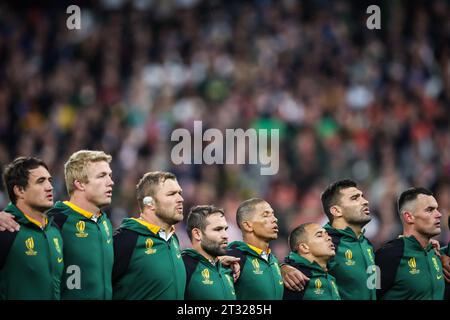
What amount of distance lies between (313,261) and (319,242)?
145mm

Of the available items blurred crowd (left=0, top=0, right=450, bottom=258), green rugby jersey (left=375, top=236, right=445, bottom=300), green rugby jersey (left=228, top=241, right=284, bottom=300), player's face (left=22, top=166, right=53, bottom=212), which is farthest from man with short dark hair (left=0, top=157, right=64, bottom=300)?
blurred crowd (left=0, top=0, right=450, bottom=258)

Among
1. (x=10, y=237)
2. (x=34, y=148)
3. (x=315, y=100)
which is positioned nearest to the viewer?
(x=10, y=237)

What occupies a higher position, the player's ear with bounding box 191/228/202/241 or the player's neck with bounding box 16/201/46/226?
the player's neck with bounding box 16/201/46/226

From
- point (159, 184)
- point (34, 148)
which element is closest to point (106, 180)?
point (159, 184)

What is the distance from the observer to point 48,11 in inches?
659

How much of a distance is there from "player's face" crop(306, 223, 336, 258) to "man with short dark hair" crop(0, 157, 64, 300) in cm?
185

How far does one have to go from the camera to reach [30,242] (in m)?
6.85

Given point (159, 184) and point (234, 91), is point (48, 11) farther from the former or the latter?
point (159, 184)

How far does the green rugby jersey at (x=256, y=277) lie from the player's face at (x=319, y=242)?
0.96 ft

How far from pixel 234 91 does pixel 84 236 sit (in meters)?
8.35

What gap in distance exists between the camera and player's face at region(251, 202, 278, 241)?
7.88 meters

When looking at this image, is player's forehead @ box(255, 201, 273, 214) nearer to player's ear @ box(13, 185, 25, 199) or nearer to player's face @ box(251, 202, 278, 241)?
player's face @ box(251, 202, 278, 241)

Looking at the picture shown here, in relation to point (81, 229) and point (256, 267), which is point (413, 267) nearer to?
point (256, 267)

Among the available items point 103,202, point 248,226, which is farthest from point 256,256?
point 103,202
